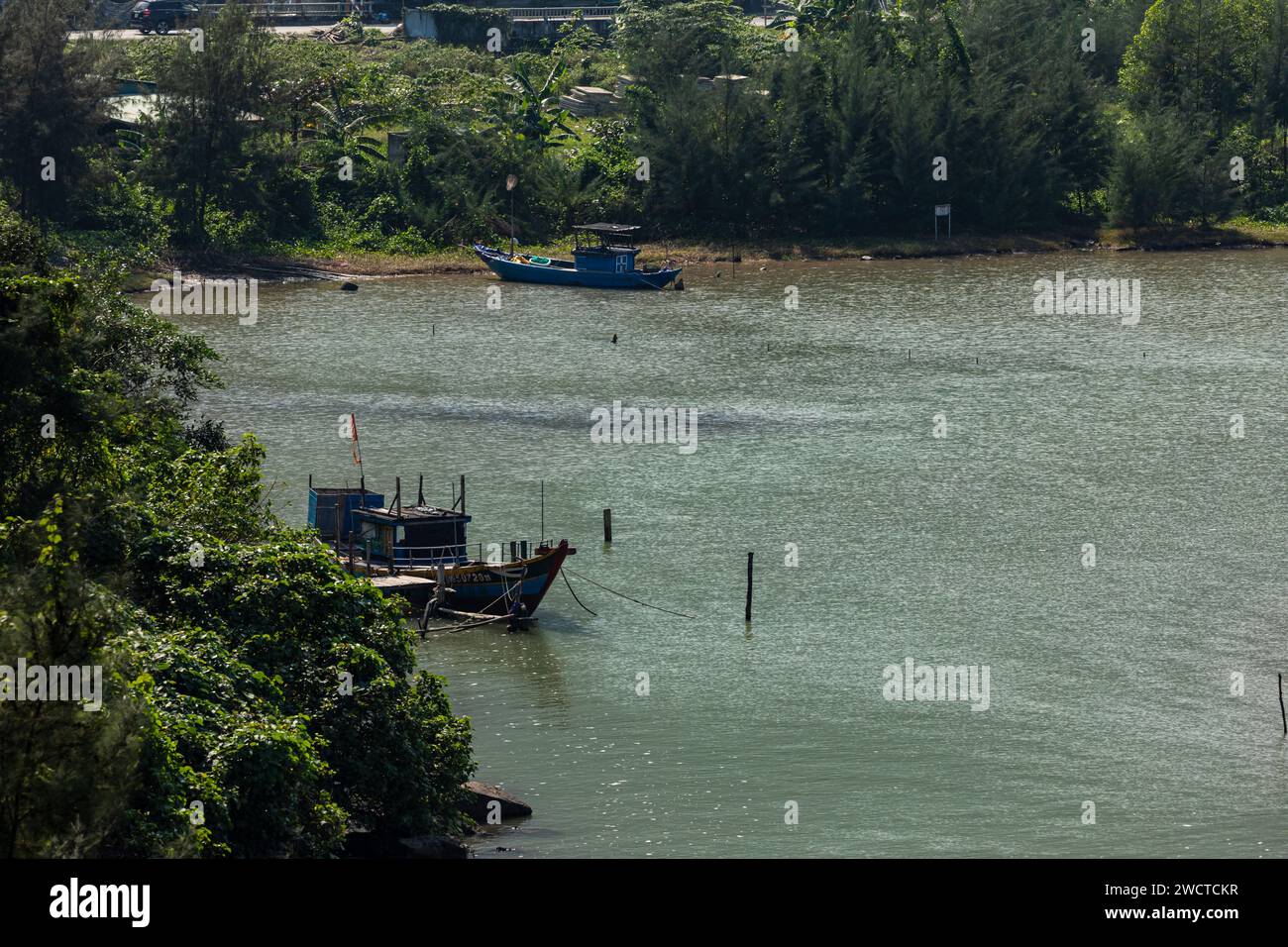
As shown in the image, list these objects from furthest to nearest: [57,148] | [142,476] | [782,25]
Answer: [782,25]
[57,148]
[142,476]

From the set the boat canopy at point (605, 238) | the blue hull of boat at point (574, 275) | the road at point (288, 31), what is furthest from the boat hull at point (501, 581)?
the road at point (288, 31)

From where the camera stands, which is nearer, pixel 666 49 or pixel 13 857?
pixel 13 857

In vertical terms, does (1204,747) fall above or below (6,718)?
below

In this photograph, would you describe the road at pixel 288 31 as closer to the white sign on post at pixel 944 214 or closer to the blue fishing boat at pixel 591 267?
the blue fishing boat at pixel 591 267

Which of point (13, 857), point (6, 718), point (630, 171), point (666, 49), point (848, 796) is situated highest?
point (666, 49)

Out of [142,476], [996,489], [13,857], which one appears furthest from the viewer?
[996,489]

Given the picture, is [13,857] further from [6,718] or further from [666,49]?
[666,49]
